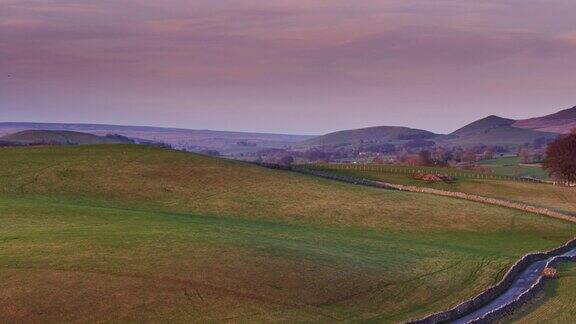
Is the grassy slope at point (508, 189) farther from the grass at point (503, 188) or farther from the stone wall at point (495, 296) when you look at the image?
the stone wall at point (495, 296)

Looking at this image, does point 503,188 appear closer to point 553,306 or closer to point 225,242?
point 553,306

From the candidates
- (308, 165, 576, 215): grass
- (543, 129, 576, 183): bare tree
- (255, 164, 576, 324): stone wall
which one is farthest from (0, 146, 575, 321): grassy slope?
(543, 129, 576, 183): bare tree

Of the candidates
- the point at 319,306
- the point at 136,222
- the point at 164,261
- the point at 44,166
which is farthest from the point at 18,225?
the point at 44,166

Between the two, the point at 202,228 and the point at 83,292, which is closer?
the point at 83,292

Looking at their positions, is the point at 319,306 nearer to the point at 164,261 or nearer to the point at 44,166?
the point at 164,261

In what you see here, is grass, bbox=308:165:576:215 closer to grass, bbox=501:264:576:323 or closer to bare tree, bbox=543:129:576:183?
bare tree, bbox=543:129:576:183

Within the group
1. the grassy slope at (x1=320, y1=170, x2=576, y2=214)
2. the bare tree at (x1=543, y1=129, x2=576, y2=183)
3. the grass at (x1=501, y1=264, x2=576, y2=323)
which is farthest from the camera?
the bare tree at (x1=543, y1=129, x2=576, y2=183)

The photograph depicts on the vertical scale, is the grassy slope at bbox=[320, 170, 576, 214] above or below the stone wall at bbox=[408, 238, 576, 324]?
above
